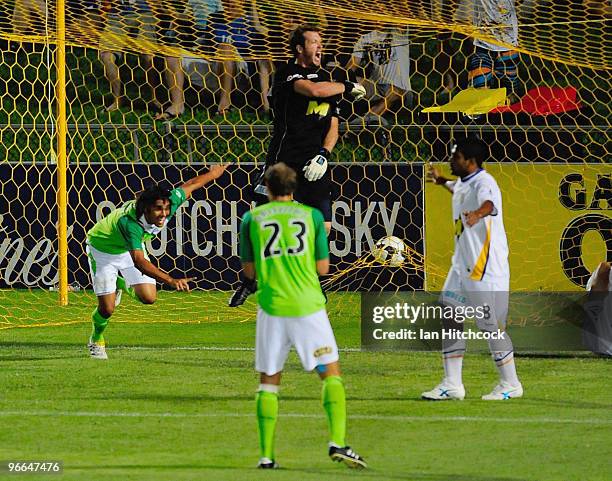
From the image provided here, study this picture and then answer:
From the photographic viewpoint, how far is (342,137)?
53.7 ft

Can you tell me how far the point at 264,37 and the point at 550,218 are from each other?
3.95m

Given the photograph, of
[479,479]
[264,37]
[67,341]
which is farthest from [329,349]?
[264,37]

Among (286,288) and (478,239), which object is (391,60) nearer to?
(478,239)

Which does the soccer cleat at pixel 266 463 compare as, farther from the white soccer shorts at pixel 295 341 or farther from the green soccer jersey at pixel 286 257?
the green soccer jersey at pixel 286 257

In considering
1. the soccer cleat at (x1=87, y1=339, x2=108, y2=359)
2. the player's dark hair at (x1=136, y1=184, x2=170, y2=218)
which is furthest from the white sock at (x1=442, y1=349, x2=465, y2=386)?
the soccer cleat at (x1=87, y1=339, x2=108, y2=359)

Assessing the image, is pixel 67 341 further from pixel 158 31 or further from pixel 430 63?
pixel 430 63

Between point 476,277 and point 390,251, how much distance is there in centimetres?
615

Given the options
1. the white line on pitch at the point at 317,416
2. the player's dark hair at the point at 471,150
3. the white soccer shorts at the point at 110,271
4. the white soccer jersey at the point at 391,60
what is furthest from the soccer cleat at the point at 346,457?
the white soccer jersey at the point at 391,60

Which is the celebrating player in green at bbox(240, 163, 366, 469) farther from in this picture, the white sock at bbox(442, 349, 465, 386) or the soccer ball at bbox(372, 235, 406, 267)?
the soccer ball at bbox(372, 235, 406, 267)

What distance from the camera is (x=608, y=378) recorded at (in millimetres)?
9336

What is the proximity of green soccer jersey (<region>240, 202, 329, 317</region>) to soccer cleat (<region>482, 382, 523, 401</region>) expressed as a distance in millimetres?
2187

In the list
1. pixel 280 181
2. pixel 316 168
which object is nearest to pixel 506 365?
pixel 316 168

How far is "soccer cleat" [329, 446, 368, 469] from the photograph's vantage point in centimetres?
624

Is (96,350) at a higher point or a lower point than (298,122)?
lower
